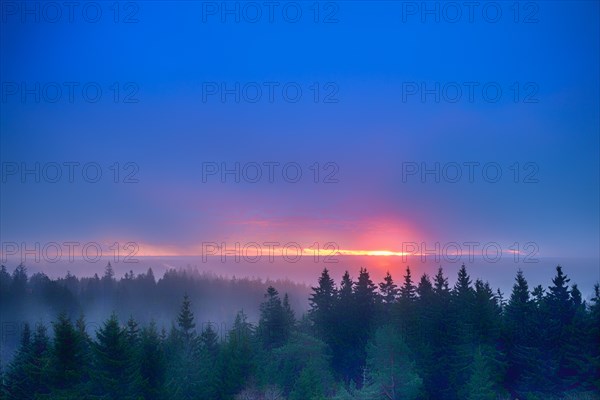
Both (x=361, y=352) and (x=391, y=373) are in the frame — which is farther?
A: (x=361, y=352)

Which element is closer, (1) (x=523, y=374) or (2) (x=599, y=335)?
(2) (x=599, y=335)

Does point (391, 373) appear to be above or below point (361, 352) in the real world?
above

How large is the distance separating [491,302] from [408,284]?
32.6 feet

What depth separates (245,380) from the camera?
4797 centimetres

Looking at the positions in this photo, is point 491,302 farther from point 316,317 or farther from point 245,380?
point 245,380

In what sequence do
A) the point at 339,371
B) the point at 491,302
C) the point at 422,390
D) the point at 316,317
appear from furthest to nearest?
the point at 316,317 < the point at 339,371 < the point at 491,302 < the point at 422,390

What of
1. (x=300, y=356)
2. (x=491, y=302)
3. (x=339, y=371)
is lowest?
(x=339, y=371)

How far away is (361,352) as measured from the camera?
56.2m

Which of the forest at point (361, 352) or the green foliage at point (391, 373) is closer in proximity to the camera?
the green foliage at point (391, 373)

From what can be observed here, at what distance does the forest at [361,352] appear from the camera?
39344mm

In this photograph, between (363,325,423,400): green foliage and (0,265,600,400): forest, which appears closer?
(363,325,423,400): green foliage

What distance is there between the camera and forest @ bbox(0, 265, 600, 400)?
39344 millimetres

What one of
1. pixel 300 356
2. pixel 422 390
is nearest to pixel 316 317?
pixel 300 356

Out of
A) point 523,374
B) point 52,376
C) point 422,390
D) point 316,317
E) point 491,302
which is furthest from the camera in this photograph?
point 316,317
